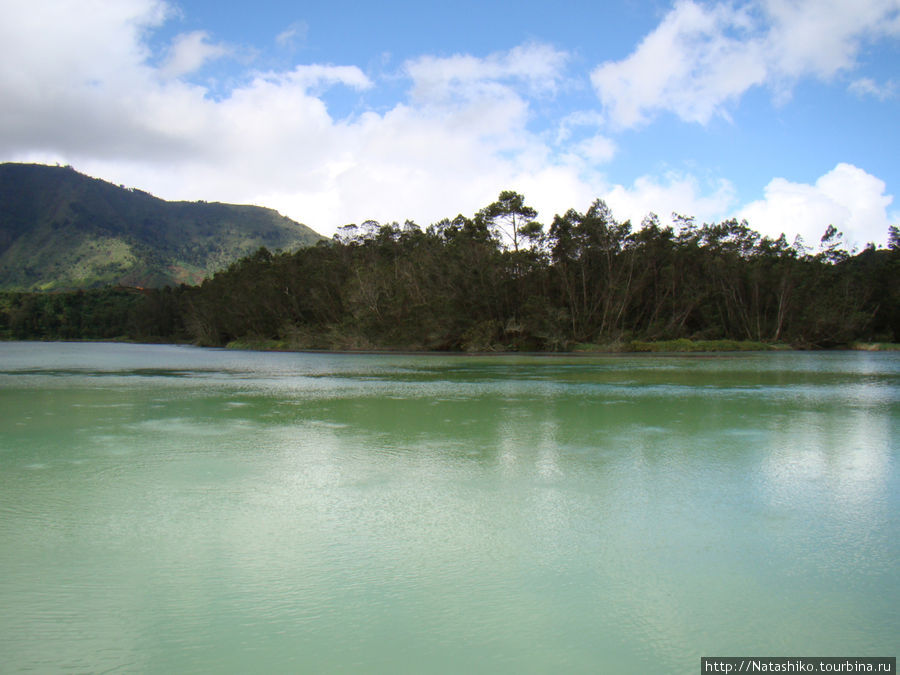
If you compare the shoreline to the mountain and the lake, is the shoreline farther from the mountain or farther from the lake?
the mountain

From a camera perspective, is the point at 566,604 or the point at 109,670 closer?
the point at 109,670

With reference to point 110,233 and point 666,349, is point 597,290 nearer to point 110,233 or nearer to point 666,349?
point 666,349

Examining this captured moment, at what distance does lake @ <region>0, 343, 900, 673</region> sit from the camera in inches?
122

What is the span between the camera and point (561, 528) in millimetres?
4789

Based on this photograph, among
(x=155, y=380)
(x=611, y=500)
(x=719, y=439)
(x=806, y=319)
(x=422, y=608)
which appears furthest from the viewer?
(x=806, y=319)

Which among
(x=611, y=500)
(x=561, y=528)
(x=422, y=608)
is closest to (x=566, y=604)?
(x=422, y=608)

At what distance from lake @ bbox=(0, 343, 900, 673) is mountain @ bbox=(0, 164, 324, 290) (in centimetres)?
10916

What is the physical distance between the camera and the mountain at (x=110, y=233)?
12469 centimetres

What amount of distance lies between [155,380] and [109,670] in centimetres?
1798

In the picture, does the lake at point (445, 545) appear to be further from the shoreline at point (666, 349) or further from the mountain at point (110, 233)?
the mountain at point (110, 233)

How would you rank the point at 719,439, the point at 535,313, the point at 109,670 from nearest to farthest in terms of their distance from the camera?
the point at 109,670, the point at 719,439, the point at 535,313

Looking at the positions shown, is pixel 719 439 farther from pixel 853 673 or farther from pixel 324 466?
pixel 853 673

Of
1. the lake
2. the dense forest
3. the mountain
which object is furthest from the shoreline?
the mountain

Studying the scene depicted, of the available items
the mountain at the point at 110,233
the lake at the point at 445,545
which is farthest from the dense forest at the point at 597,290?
the mountain at the point at 110,233
